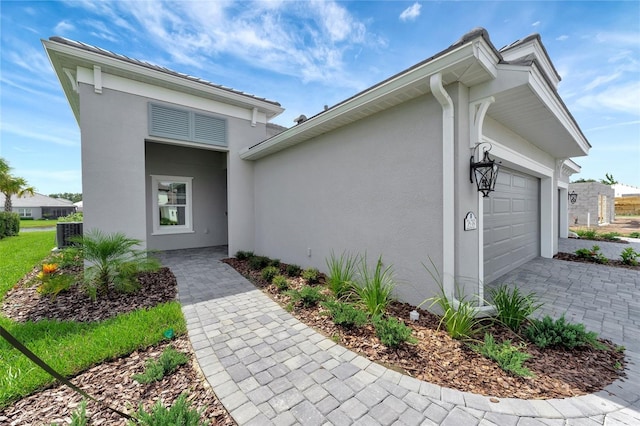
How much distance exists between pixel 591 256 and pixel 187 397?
9.78m

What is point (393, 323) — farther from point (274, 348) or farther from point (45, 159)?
point (45, 159)

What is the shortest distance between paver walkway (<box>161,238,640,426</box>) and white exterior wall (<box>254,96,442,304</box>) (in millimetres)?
1566

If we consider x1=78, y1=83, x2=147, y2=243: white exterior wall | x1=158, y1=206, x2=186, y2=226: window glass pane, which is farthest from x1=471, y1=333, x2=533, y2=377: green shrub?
x1=158, y1=206, x2=186, y2=226: window glass pane

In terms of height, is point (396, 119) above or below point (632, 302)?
above

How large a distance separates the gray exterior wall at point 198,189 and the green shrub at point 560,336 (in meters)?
8.97

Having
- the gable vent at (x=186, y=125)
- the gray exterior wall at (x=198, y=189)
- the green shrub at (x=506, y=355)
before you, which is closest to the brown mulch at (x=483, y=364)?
the green shrub at (x=506, y=355)

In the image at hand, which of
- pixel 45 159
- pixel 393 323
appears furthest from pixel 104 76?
pixel 45 159

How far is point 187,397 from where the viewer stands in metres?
2.07

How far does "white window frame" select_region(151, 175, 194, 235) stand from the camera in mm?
8078

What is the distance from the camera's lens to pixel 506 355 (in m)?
2.40

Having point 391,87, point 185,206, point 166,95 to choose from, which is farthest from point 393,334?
Result: point 185,206

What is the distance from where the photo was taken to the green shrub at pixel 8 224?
12.0 metres

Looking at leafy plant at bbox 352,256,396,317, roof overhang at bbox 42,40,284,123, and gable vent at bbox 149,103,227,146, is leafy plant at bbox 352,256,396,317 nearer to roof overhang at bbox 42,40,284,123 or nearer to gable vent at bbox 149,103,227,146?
gable vent at bbox 149,103,227,146

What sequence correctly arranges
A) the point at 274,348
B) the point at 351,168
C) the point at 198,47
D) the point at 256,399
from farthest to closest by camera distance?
1. the point at 198,47
2. the point at 351,168
3. the point at 274,348
4. the point at 256,399
